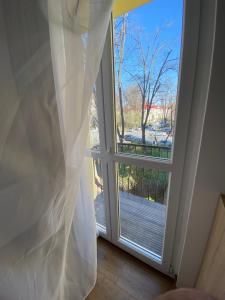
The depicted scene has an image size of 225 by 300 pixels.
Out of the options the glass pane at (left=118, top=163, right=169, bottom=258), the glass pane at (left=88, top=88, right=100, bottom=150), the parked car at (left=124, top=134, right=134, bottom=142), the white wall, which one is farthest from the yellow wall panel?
the glass pane at (left=118, top=163, right=169, bottom=258)

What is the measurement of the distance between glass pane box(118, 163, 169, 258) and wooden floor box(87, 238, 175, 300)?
15cm

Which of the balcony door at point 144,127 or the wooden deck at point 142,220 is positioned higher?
the balcony door at point 144,127

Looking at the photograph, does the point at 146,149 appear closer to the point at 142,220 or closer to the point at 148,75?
the point at 148,75

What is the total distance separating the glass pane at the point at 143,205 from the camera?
1104 mm

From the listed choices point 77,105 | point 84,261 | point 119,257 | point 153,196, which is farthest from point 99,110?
point 119,257

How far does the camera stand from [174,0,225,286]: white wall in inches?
25.0

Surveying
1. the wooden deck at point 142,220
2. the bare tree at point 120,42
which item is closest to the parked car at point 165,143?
the bare tree at point 120,42

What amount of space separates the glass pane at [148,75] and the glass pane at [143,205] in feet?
0.56

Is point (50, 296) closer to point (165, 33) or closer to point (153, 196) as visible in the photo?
point (153, 196)

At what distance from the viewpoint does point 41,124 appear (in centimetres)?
55

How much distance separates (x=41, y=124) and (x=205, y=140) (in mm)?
678

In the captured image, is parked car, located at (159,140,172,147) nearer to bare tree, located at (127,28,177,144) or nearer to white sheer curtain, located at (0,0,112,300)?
bare tree, located at (127,28,177,144)

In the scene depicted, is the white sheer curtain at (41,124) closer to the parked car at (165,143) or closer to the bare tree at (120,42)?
the bare tree at (120,42)

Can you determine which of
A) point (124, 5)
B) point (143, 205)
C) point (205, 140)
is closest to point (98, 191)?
point (143, 205)
